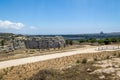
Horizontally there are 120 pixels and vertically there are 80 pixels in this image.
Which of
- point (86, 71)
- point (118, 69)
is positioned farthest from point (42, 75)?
point (118, 69)

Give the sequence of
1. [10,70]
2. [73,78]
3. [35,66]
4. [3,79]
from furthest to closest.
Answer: [35,66]
[10,70]
[3,79]
[73,78]

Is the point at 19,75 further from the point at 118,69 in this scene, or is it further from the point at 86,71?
the point at 118,69

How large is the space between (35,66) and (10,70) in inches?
99.5

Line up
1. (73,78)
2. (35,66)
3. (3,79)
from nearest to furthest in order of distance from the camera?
(73,78) → (3,79) → (35,66)

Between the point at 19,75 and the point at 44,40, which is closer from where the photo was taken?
the point at 19,75

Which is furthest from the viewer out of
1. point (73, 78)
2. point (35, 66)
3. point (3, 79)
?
point (35, 66)

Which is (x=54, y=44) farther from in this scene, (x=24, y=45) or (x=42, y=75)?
(x=42, y=75)

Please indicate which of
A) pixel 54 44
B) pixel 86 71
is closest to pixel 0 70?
pixel 86 71

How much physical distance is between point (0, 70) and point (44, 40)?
32.8 m

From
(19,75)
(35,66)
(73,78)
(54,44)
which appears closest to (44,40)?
(54,44)

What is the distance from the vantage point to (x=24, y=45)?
52.2 meters

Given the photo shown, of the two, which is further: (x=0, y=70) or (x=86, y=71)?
(x=0, y=70)

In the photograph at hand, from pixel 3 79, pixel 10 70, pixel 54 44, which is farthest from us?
pixel 54 44

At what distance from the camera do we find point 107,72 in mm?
14305
